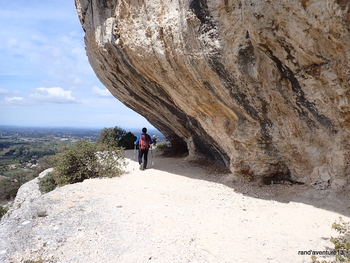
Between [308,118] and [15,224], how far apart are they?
620 centimetres

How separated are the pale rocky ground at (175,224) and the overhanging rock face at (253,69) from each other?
0.98 meters

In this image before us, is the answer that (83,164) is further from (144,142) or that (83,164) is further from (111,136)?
(111,136)

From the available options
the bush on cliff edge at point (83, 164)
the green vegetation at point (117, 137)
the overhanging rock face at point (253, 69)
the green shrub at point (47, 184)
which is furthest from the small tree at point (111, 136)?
the overhanging rock face at point (253, 69)

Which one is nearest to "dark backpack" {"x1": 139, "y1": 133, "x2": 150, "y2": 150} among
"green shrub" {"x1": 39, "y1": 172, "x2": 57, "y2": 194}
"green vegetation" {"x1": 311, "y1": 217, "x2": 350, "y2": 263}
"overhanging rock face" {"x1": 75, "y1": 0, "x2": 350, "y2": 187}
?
"overhanging rock face" {"x1": 75, "y1": 0, "x2": 350, "y2": 187}

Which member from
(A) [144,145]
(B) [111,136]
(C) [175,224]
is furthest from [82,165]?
(B) [111,136]

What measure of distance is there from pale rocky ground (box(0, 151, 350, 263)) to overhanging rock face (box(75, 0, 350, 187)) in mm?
976

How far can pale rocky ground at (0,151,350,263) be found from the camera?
3.37 meters

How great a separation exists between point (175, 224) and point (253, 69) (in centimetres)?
357

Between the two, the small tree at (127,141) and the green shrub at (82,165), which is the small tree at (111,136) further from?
the green shrub at (82,165)

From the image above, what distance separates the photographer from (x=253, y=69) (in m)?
5.15

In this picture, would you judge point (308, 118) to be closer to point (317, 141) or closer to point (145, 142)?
point (317, 141)

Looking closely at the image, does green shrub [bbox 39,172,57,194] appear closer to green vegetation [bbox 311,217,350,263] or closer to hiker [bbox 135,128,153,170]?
hiker [bbox 135,128,153,170]

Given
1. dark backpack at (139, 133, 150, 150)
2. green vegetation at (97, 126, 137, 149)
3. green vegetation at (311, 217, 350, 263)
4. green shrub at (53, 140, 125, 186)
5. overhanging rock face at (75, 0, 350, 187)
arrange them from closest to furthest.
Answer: green vegetation at (311, 217, 350, 263) < overhanging rock face at (75, 0, 350, 187) < green shrub at (53, 140, 125, 186) < dark backpack at (139, 133, 150, 150) < green vegetation at (97, 126, 137, 149)

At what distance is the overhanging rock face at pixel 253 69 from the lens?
4.30 m
